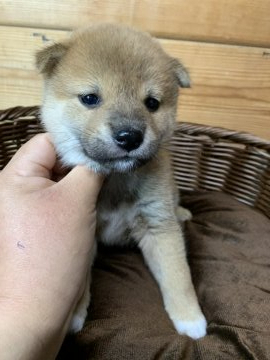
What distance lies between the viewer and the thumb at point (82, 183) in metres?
1.03

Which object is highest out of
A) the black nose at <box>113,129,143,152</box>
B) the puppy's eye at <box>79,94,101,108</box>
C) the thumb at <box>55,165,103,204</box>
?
the puppy's eye at <box>79,94,101,108</box>

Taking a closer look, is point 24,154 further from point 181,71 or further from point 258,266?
point 258,266

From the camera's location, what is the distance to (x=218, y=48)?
202 cm

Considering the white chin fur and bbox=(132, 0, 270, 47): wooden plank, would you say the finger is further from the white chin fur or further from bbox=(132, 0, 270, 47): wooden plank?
bbox=(132, 0, 270, 47): wooden plank

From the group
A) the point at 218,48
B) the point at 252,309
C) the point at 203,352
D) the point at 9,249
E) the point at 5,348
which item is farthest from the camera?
the point at 218,48

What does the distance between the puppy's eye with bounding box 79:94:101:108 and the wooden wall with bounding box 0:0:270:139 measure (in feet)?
2.87

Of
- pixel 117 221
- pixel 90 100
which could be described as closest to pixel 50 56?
pixel 90 100

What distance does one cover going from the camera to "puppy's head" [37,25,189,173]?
1.08 meters

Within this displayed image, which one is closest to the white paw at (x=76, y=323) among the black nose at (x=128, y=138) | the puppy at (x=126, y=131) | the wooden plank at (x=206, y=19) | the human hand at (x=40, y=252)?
the puppy at (x=126, y=131)

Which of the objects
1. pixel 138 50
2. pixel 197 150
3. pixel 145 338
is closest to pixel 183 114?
pixel 197 150

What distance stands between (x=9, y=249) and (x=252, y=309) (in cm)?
75

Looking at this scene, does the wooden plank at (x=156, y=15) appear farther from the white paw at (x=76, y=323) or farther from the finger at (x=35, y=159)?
the white paw at (x=76, y=323)

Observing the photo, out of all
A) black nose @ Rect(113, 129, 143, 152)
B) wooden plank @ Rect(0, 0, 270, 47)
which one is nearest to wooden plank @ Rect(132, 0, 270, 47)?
wooden plank @ Rect(0, 0, 270, 47)

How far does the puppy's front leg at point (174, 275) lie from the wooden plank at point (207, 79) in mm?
913
